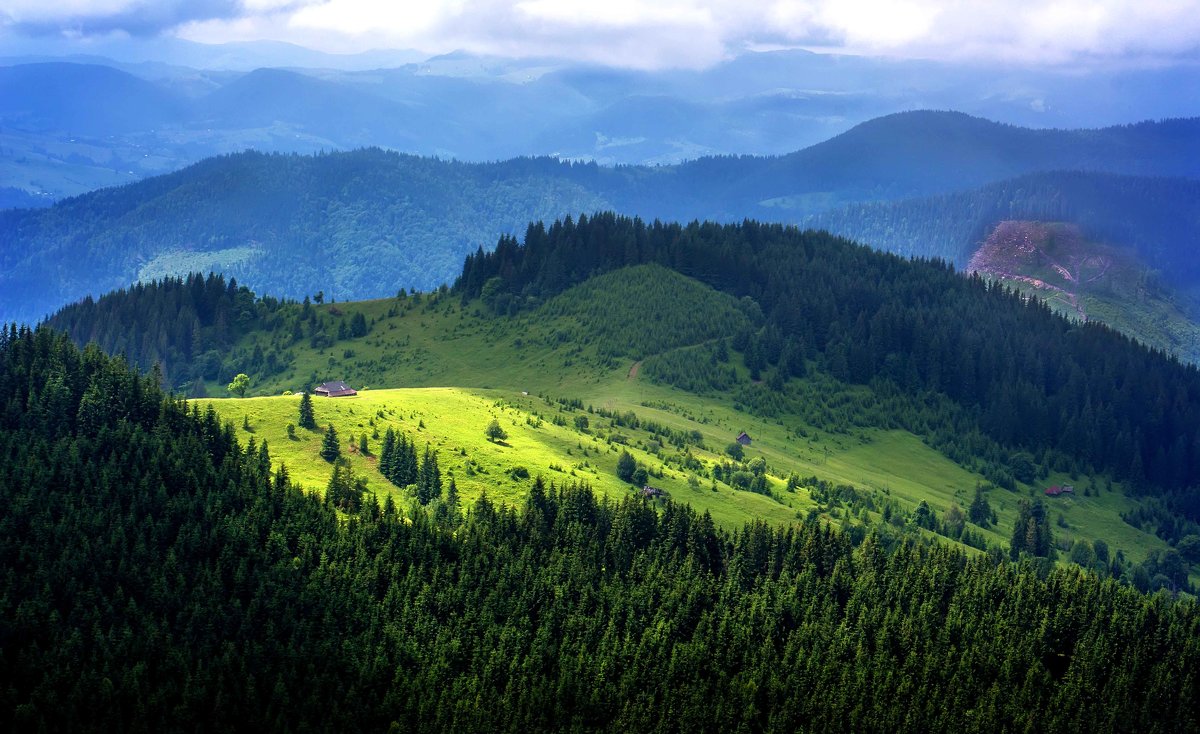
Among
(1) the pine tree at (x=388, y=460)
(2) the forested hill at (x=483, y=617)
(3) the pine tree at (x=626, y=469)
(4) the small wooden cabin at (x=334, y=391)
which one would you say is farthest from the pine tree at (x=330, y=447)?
(3) the pine tree at (x=626, y=469)

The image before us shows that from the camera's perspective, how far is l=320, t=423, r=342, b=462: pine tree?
151 metres

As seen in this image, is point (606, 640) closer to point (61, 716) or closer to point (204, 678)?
point (204, 678)

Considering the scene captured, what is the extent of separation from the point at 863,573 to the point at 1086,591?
2212cm

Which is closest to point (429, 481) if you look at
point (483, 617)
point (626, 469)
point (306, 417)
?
point (306, 417)

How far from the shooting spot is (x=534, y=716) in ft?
352

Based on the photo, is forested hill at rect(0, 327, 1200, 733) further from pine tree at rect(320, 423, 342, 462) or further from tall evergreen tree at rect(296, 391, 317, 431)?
tall evergreen tree at rect(296, 391, 317, 431)

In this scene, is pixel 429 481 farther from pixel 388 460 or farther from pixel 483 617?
pixel 483 617

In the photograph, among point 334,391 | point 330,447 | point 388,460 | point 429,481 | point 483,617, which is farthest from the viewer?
point 334,391

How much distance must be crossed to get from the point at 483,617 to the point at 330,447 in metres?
41.8

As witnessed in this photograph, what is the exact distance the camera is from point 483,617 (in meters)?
118

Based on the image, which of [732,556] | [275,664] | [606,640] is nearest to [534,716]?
[606,640]

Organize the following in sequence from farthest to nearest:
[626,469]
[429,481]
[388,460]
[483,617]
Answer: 1. [626,469]
2. [388,460]
3. [429,481]
4. [483,617]

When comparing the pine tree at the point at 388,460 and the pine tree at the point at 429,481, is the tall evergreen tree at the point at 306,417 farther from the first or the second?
the pine tree at the point at 429,481

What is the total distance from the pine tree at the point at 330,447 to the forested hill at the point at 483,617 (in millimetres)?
9271
